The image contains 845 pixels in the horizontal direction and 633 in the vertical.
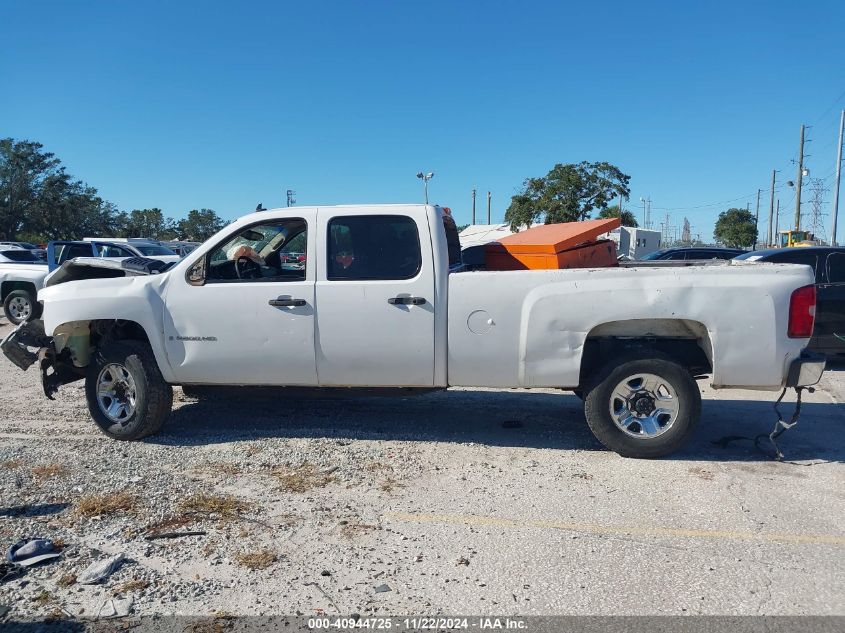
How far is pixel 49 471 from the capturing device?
4977 millimetres

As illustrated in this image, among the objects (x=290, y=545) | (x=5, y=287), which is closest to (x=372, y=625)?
(x=290, y=545)

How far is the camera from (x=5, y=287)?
1472 centimetres

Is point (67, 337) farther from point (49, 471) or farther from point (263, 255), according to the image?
point (263, 255)

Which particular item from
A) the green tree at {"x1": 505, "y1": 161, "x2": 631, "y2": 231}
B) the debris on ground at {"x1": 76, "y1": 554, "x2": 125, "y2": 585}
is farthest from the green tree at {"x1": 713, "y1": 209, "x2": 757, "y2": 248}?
the debris on ground at {"x1": 76, "y1": 554, "x2": 125, "y2": 585}

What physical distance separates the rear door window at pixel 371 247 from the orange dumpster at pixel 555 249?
2.53 feet

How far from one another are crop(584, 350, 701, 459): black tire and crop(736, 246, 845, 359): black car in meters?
4.85

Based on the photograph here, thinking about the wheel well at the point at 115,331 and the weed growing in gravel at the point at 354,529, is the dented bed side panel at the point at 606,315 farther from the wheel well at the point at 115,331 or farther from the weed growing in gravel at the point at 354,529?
the wheel well at the point at 115,331

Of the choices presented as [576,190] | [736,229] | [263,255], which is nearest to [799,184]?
[736,229]

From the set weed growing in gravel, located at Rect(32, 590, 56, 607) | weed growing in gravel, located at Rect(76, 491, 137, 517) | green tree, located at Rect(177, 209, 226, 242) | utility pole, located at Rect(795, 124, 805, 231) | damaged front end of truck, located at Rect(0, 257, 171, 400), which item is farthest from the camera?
green tree, located at Rect(177, 209, 226, 242)

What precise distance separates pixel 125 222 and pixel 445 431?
6436cm

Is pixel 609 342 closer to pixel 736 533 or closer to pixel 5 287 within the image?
pixel 736 533

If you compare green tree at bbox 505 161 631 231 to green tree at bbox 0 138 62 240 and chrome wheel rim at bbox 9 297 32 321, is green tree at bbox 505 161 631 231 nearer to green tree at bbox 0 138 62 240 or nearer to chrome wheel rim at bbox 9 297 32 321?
chrome wheel rim at bbox 9 297 32 321

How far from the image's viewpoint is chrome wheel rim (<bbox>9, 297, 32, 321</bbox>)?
14.8m

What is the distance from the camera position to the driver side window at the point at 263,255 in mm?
5590
